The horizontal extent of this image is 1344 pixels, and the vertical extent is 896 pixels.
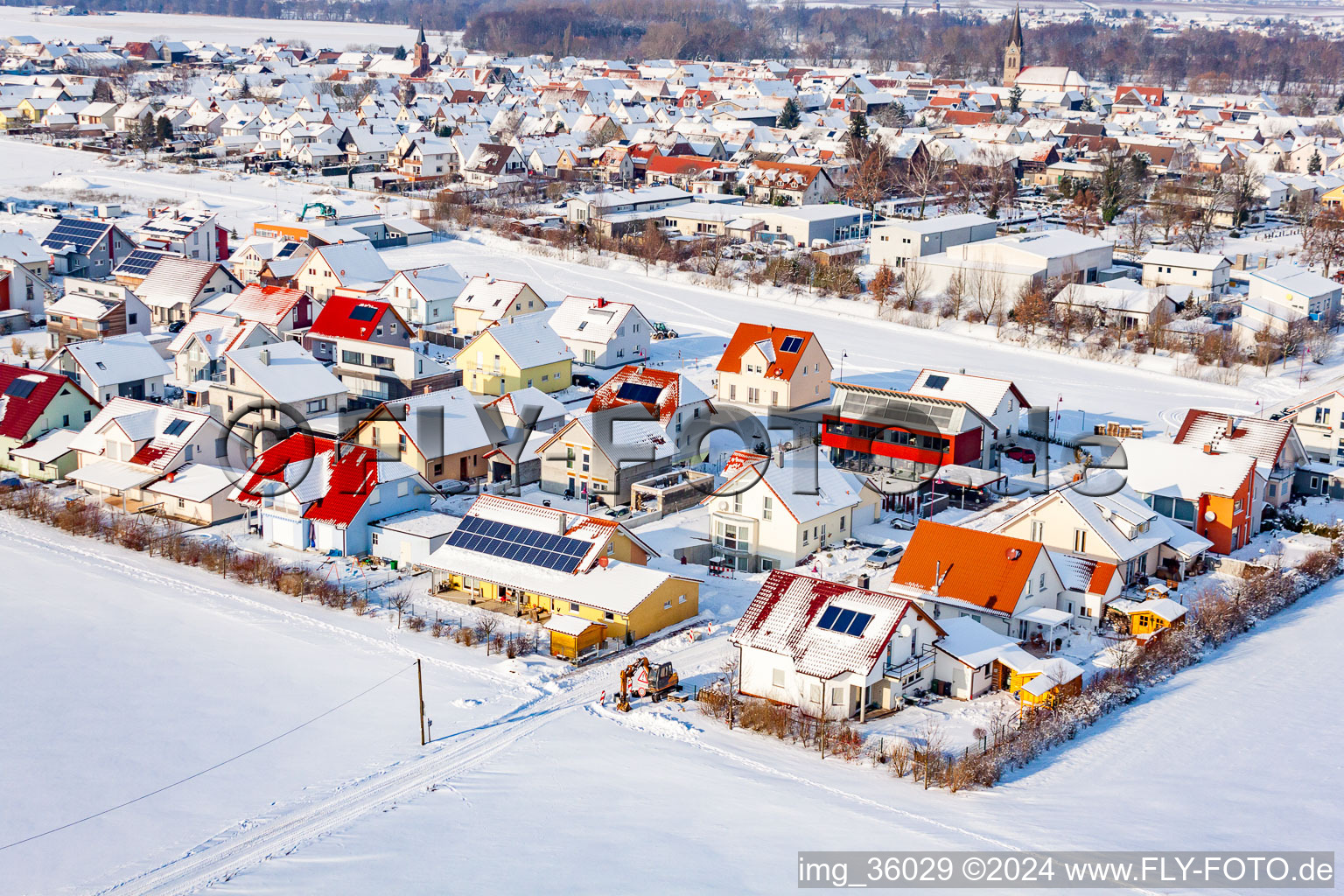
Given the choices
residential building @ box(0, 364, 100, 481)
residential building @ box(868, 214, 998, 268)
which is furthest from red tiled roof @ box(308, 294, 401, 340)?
residential building @ box(868, 214, 998, 268)

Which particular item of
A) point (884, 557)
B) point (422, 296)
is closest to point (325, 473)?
point (884, 557)

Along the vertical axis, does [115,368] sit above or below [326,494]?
above

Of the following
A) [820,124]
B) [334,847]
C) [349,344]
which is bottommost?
[334,847]

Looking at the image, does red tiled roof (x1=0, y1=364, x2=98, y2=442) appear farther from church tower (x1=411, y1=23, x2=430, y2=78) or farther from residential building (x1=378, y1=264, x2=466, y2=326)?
church tower (x1=411, y1=23, x2=430, y2=78)

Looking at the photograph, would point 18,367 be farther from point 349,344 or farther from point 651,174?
point 651,174

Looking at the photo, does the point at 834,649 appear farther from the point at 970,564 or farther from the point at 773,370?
the point at 773,370

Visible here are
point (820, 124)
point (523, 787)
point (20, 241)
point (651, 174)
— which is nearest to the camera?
point (523, 787)

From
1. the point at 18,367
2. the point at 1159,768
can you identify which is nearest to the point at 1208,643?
the point at 1159,768

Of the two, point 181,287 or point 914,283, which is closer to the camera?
point 181,287
